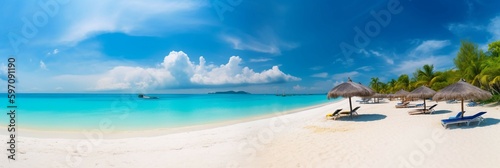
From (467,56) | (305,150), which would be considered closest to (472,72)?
(467,56)

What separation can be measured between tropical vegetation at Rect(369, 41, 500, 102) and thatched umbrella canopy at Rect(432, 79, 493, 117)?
560cm

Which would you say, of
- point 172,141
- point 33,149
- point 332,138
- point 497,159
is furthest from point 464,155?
point 33,149

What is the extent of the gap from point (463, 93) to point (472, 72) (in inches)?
448

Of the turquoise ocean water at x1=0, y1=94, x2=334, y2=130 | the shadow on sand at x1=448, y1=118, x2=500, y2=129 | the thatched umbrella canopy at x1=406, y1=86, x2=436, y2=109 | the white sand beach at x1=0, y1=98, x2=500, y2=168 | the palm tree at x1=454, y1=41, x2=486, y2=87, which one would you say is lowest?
the turquoise ocean water at x1=0, y1=94, x2=334, y2=130

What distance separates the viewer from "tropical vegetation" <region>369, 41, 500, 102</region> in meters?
14.1

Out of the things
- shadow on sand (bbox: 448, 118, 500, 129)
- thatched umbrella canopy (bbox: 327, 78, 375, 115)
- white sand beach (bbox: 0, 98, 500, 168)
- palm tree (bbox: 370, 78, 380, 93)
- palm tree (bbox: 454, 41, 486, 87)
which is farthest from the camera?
palm tree (bbox: 370, 78, 380, 93)

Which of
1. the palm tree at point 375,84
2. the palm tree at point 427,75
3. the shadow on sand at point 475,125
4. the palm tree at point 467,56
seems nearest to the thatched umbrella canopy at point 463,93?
the shadow on sand at point 475,125

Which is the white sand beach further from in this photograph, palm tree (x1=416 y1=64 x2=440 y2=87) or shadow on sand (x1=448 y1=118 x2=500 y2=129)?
palm tree (x1=416 y1=64 x2=440 y2=87)

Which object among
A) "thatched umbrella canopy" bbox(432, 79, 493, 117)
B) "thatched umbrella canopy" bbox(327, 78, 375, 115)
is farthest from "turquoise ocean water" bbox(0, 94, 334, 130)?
"thatched umbrella canopy" bbox(432, 79, 493, 117)

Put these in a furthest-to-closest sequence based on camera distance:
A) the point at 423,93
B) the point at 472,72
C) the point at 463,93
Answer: the point at 472,72 → the point at 423,93 → the point at 463,93

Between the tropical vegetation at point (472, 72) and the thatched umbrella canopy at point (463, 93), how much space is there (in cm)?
560

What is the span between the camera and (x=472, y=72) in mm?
17656

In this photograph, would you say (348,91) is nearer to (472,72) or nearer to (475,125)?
(475,125)

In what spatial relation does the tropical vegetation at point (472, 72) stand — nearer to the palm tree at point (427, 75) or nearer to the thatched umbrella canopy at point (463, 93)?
the palm tree at point (427, 75)
